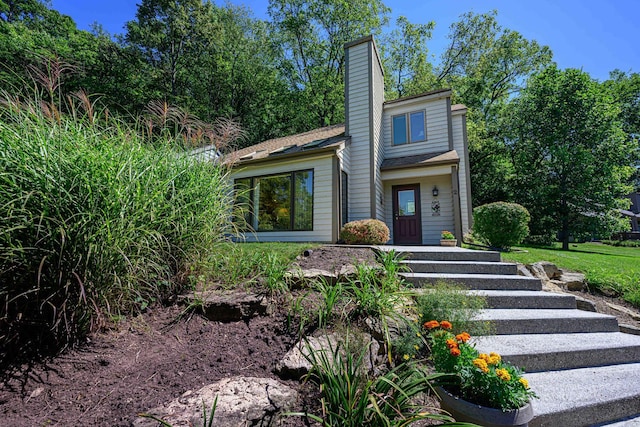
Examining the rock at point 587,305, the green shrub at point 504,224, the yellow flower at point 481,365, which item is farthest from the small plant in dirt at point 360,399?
the green shrub at point 504,224

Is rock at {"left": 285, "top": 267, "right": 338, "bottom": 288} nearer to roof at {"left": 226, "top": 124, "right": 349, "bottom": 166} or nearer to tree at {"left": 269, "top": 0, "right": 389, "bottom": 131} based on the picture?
roof at {"left": 226, "top": 124, "right": 349, "bottom": 166}

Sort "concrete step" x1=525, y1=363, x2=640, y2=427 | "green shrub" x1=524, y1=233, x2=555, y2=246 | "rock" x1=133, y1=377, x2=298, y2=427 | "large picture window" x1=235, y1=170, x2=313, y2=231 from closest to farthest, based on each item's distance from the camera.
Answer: "rock" x1=133, y1=377, x2=298, y2=427 < "concrete step" x1=525, y1=363, x2=640, y2=427 < "large picture window" x1=235, y1=170, x2=313, y2=231 < "green shrub" x1=524, y1=233, x2=555, y2=246

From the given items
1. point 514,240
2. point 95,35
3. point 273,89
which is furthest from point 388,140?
point 95,35

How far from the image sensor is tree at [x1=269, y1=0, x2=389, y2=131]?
1555 centimetres

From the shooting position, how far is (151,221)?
1960 mm

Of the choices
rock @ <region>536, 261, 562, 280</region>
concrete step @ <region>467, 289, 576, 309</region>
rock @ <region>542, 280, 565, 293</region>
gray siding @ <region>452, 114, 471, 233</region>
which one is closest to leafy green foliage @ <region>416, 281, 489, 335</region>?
concrete step @ <region>467, 289, 576, 309</region>

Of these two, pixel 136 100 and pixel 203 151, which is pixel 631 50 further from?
pixel 136 100

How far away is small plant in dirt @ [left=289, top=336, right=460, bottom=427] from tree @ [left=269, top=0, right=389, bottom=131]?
16.5m

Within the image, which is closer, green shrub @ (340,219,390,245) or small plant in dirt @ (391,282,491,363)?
small plant in dirt @ (391,282,491,363)

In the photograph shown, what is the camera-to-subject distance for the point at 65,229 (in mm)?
1579

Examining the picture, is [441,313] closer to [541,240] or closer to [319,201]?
[319,201]

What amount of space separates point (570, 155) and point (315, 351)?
16.0 metres

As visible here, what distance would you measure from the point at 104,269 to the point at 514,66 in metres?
22.6

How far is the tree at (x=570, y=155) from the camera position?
11.9 m
